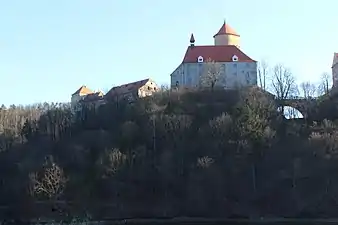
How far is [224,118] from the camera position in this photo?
5325 cm

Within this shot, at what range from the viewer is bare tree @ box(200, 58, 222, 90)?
2437 inches

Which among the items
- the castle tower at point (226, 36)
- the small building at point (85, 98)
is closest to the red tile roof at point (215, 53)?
the castle tower at point (226, 36)

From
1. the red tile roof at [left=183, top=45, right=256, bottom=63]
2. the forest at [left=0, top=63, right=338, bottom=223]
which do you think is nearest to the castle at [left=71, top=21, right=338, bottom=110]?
the red tile roof at [left=183, top=45, right=256, bottom=63]

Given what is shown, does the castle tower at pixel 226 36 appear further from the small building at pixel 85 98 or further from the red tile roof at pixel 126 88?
the small building at pixel 85 98

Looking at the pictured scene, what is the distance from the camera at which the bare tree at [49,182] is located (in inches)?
1912

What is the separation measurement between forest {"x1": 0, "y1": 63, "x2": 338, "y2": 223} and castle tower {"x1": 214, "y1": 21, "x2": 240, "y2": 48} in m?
13.8

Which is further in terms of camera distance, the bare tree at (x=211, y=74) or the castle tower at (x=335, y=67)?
the castle tower at (x=335, y=67)

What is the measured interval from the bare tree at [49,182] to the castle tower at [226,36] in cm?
2986

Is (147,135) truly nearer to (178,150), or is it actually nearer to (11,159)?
(178,150)

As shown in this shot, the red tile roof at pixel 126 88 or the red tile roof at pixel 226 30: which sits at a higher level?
the red tile roof at pixel 226 30

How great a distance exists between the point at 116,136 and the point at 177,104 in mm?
7325

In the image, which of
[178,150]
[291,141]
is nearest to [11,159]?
[178,150]

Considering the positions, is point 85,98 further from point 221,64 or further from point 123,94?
point 221,64

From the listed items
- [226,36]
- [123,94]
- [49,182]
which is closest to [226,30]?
[226,36]
